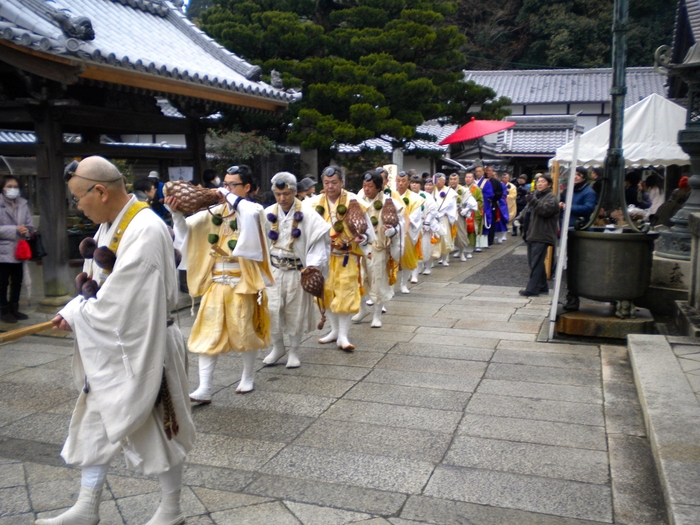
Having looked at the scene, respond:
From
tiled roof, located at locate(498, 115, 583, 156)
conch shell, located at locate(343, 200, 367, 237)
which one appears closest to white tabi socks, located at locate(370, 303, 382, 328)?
conch shell, located at locate(343, 200, 367, 237)

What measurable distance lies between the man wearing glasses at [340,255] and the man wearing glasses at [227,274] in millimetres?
1521

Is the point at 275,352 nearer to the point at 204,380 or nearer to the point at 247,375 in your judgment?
the point at 247,375

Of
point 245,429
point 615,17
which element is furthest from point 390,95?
point 245,429

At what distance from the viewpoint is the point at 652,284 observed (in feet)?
26.0

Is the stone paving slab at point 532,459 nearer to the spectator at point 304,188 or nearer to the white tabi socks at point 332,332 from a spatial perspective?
the white tabi socks at point 332,332

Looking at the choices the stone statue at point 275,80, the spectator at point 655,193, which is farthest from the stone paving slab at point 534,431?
the spectator at point 655,193

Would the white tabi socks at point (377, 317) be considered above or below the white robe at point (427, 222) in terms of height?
below

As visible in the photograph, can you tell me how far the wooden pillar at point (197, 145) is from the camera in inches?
385

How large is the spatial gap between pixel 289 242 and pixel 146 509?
2.89 m

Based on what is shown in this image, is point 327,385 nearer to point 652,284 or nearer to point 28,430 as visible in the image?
point 28,430

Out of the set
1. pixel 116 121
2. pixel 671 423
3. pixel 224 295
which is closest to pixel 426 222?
pixel 116 121

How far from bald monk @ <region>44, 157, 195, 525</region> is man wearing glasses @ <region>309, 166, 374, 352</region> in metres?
3.56

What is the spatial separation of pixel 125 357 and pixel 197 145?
7.41 metres

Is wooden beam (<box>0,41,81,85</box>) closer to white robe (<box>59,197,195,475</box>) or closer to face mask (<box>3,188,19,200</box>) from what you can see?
face mask (<box>3,188,19,200</box>)
